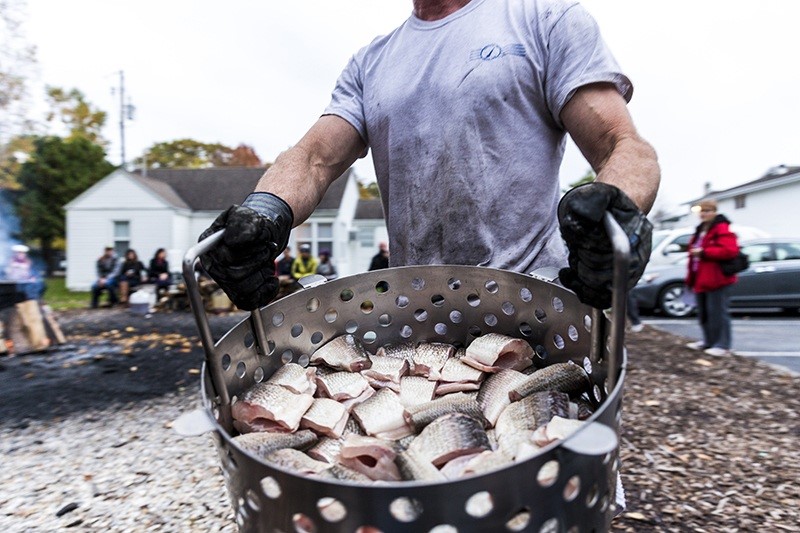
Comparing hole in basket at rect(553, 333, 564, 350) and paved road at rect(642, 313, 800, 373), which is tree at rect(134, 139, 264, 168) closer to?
paved road at rect(642, 313, 800, 373)

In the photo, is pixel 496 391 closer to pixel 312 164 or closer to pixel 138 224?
pixel 312 164

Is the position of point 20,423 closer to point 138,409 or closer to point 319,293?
point 138,409

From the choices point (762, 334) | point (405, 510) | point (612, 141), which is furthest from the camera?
point (762, 334)

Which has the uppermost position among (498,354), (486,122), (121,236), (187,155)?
(187,155)

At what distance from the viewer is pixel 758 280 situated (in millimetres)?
9859

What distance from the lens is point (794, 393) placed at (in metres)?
4.99

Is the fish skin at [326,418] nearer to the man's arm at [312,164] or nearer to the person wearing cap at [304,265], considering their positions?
the man's arm at [312,164]

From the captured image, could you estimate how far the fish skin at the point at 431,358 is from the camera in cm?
117

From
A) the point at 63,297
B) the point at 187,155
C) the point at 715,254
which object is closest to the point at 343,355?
the point at 715,254

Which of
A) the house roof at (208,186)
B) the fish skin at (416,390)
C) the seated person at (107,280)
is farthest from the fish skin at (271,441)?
the house roof at (208,186)

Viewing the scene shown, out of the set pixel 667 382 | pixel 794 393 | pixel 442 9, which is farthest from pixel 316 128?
pixel 794 393

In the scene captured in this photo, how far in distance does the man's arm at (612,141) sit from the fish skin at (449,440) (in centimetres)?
57

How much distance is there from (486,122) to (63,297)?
21180 millimetres

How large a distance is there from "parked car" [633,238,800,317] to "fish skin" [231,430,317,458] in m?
9.69
